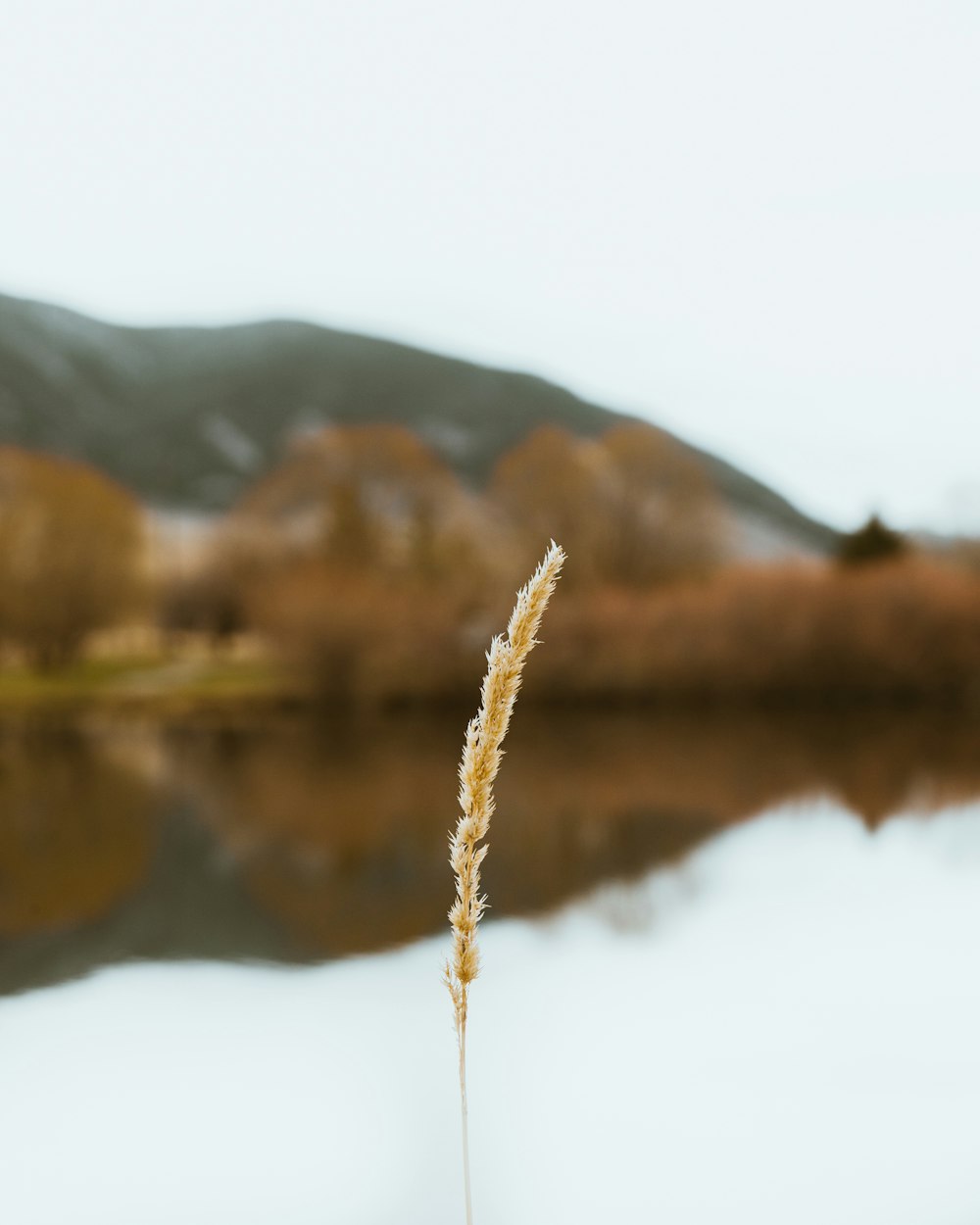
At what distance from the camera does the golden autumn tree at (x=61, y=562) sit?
20.9 meters

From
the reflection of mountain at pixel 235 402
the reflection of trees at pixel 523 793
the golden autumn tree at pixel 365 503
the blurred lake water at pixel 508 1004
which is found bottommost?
the blurred lake water at pixel 508 1004

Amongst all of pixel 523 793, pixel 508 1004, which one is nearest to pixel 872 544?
pixel 523 793

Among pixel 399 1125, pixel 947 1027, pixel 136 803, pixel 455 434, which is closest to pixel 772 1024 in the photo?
pixel 947 1027

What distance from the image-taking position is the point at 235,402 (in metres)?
33.7

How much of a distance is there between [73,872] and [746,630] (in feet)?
39.0

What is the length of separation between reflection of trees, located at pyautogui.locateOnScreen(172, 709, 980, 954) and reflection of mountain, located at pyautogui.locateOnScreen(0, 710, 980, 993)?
3cm

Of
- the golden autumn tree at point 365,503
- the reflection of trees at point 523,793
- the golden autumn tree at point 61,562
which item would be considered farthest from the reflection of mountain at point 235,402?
the reflection of trees at point 523,793

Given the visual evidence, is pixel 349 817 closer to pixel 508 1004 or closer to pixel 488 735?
pixel 508 1004

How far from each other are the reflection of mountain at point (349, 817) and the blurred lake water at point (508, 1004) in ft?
0.14

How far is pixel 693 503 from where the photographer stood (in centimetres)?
2364

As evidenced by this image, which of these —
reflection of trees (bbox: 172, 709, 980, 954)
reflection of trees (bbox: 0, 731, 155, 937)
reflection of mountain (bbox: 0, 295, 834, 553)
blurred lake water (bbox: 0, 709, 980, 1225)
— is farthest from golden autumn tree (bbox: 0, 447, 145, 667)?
blurred lake water (bbox: 0, 709, 980, 1225)

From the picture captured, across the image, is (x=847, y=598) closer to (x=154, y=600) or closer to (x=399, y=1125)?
(x=154, y=600)

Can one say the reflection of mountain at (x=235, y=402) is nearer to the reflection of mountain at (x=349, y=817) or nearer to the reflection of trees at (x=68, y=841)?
the reflection of mountain at (x=349, y=817)

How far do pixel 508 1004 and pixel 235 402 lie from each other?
1189 inches
